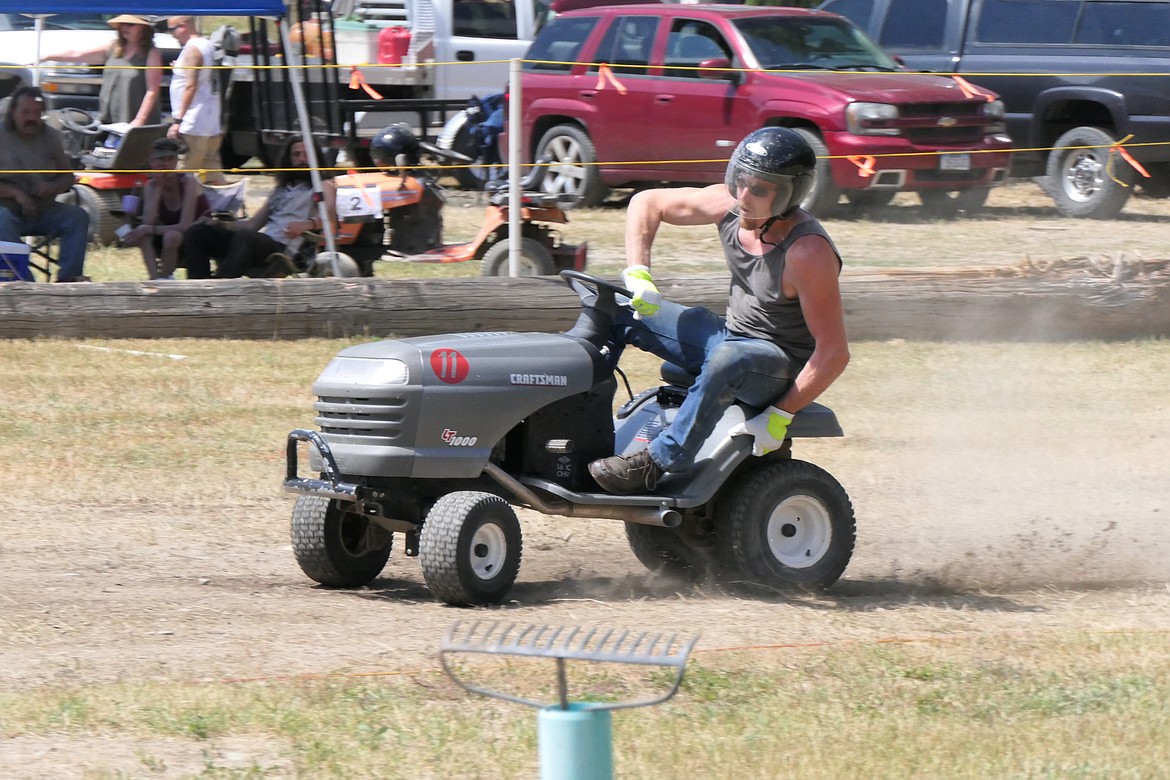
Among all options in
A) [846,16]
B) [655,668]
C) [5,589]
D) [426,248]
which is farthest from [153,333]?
[846,16]

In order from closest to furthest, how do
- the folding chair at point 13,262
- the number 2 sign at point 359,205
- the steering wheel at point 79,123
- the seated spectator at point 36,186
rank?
the folding chair at point 13,262, the seated spectator at point 36,186, the number 2 sign at point 359,205, the steering wheel at point 79,123

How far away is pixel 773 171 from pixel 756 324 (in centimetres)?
57

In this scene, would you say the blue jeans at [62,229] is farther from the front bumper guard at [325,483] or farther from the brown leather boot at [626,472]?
the brown leather boot at [626,472]

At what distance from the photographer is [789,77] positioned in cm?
1561

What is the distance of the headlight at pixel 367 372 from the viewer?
561 cm

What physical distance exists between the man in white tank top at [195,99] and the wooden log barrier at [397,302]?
478 cm

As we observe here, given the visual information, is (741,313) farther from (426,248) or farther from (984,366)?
(426,248)

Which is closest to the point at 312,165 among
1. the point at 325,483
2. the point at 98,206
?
the point at 98,206

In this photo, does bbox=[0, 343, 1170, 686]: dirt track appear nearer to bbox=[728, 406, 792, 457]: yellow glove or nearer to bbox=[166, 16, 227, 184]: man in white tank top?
bbox=[728, 406, 792, 457]: yellow glove

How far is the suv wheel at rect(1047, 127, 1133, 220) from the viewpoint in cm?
1631

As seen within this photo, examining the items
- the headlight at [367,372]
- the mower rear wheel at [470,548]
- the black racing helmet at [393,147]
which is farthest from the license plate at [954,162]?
the headlight at [367,372]

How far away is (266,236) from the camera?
40.0ft

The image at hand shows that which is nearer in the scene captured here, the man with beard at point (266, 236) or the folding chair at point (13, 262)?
the folding chair at point (13, 262)

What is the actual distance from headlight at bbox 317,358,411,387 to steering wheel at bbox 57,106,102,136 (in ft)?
33.6
